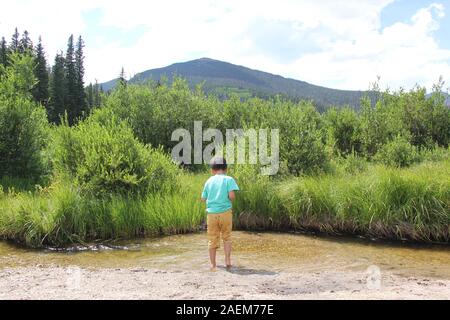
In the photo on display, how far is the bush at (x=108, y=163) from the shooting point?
495 inches

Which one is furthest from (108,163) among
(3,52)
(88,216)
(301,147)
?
(3,52)

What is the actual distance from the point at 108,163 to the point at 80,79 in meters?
66.5

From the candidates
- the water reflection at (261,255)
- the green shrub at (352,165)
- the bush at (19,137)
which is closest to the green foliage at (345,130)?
the green shrub at (352,165)

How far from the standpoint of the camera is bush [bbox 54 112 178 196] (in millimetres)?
12578

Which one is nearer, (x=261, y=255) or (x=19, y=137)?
(x=261, y=255)

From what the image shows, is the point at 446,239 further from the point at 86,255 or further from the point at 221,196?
the point at 86,255

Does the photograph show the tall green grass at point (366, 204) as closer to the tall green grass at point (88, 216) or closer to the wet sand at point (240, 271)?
the wet sand at point (240, 271)

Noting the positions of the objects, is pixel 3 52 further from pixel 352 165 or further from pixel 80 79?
pixel 352 165

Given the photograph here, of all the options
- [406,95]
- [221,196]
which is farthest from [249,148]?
[406,95]

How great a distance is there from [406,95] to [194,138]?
1063cm

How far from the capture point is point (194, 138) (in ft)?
71.2

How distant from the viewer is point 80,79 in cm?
7412

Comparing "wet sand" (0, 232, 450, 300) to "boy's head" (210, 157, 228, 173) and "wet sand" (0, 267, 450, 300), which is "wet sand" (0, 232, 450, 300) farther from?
"boy's head" (210, 157, 228, 173)
